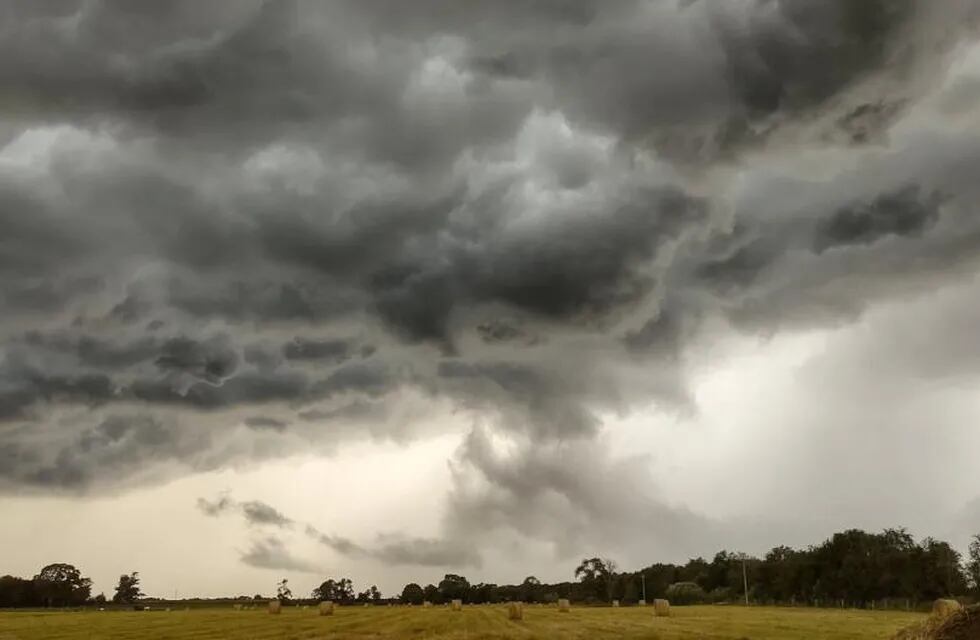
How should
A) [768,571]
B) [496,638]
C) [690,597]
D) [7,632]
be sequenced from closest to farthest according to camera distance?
[496,638] < [7,632] < [768,571] < [690,597]

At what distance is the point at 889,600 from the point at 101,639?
10252 cm

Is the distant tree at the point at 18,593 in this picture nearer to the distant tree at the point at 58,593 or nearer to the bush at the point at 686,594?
the distant tree at the point at 58,593

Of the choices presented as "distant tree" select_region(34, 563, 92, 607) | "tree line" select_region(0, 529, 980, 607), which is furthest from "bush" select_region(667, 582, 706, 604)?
"distant tree" select_region(34, 563, 92, 607)

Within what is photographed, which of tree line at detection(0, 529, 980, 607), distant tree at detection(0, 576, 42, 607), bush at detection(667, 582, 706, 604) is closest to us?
tree line at detection(0, 529, 980, 607)

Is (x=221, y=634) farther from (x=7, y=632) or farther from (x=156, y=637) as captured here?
(x=7, y=632)

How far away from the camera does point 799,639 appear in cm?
3441

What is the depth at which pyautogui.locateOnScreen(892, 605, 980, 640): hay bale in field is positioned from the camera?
14.9 m

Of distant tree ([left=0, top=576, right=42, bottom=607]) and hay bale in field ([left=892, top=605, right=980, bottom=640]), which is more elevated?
hay bale in field ([left=892, top=605, right=980, bottom=640])

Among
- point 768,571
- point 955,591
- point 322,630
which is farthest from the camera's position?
point 768,571

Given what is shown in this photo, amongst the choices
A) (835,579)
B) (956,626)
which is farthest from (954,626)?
(835,579)

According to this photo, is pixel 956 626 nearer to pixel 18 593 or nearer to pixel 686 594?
pixel 686 594

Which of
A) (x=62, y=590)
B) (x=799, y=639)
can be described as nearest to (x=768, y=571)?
(x=799, y=639)

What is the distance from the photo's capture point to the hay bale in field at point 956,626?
14.9 m

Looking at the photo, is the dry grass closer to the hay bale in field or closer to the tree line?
the hay bale in field
